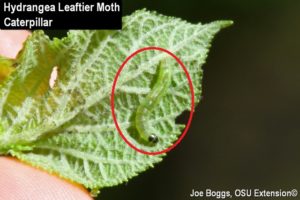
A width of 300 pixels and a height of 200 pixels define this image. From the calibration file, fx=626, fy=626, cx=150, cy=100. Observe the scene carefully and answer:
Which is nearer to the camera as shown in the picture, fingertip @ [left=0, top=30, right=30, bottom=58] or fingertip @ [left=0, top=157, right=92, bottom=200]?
fingertip @ [left=0, top=157, right=92, bottom=200]

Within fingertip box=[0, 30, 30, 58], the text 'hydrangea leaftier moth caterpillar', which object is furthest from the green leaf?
fingertip box=[0, 30, 30, 58]

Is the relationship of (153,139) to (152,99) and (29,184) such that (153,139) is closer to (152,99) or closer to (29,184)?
(152,99)

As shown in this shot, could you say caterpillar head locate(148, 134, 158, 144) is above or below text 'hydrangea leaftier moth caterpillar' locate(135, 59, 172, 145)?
below

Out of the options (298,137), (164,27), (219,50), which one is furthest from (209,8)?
(164,27)

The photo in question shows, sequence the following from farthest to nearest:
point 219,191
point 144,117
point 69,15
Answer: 1. point 219,191
2. point 69,15
3. point 144,117

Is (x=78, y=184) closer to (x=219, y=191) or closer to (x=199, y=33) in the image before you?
(x=199, y=33)

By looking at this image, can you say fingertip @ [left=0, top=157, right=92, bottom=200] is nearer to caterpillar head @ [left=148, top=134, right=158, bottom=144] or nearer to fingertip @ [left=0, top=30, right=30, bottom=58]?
caterpillar head @ [left=148, top=134, right=158, bottom=144]
